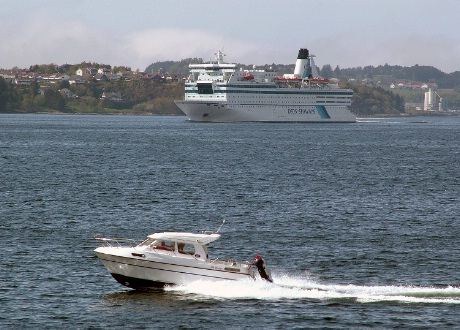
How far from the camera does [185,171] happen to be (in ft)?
406

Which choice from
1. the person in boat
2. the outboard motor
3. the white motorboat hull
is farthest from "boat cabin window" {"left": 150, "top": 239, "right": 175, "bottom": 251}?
the outboard motor

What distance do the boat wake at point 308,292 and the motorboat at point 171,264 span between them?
1.10 ft

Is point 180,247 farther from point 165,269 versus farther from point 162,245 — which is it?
point 165,269

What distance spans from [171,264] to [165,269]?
1.21ft

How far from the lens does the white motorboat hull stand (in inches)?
1934

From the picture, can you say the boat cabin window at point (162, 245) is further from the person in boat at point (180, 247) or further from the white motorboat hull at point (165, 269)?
the white motorboat hull at point (165, 269)

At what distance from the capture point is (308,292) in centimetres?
4981

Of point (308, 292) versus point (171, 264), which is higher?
point (171, 264)

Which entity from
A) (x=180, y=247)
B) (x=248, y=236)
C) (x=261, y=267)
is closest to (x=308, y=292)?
(x=261, y=267)

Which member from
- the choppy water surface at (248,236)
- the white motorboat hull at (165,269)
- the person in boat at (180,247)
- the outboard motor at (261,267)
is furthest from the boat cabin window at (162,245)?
the outboard motor at (261,267)

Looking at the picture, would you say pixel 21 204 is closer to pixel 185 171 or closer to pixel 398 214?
pixel 398 214

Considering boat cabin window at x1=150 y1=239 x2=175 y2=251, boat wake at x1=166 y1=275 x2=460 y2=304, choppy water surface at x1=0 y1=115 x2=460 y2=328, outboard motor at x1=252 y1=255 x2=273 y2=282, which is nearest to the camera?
choppy water surface at x1=0 y1=115 x2=460 y2=328

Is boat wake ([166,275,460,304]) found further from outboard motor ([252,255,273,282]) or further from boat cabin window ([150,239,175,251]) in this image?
boat cabin window ([150,239,175,251])

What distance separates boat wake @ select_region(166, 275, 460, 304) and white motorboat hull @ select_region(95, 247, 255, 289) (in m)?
0.35
